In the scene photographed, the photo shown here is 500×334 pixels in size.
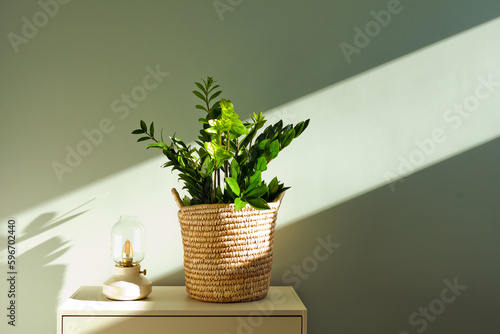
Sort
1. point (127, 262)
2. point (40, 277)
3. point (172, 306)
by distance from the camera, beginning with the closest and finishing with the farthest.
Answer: point (172, 306)
point (127, 262)
point (40, 277)

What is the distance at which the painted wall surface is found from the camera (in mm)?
1970

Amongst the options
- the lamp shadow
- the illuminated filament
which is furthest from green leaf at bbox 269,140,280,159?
the lamp shadow

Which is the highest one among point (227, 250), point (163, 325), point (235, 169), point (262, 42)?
point (262, 42)

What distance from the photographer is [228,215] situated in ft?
5.32

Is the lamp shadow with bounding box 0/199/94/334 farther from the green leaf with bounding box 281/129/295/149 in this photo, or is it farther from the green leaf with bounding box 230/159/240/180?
the green leaf with bounding box 281/129/295/149

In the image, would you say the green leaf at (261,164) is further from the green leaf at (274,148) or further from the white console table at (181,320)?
the white console table at (181,320)

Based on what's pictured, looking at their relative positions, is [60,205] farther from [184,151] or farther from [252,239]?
[252,239]

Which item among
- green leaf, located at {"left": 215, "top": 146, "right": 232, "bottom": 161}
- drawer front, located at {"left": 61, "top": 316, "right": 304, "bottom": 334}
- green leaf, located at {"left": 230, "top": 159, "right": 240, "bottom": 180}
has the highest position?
green leaf, located at {"left": 215, "top": 146, "right": 232, "bottom": 161}

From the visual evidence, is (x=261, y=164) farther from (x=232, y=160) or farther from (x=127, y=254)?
(x=127, y=254)

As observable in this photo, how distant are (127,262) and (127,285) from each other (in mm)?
95

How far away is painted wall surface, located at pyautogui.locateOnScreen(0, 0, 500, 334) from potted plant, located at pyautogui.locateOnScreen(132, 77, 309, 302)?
0.32 meters

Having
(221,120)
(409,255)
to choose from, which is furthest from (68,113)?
(409,255)

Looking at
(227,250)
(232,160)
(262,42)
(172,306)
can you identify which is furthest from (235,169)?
(262,42)

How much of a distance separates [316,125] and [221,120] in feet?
1.85
